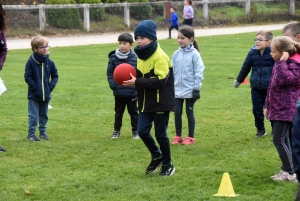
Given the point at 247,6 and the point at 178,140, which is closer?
the point at 178,140

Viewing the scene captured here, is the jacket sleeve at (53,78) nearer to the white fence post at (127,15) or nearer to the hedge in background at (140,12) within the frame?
the white fence post at (127,15)

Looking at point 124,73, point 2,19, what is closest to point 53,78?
point 2,19

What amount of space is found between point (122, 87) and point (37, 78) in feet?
4.18

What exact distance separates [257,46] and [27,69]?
11.2ft

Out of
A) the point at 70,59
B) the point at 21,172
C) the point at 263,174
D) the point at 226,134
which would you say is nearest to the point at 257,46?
the point at 226,134

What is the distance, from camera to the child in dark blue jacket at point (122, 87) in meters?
8.72

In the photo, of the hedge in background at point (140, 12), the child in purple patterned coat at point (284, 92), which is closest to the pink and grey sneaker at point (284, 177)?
the child in purple patterned coat at point (284, 92)

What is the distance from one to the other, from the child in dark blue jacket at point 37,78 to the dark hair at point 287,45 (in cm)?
372

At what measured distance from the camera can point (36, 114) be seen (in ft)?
29.0

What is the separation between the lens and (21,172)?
278 inches

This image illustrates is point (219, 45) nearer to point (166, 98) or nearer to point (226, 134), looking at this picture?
point (226, 134)

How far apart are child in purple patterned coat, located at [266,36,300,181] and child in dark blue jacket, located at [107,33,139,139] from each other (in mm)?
2847

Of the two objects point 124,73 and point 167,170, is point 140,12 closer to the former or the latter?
point 124,73

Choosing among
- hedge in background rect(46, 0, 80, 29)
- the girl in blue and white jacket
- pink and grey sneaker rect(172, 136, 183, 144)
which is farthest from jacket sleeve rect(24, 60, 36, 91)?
hedge in background rect(46, 0, 80, 29)
